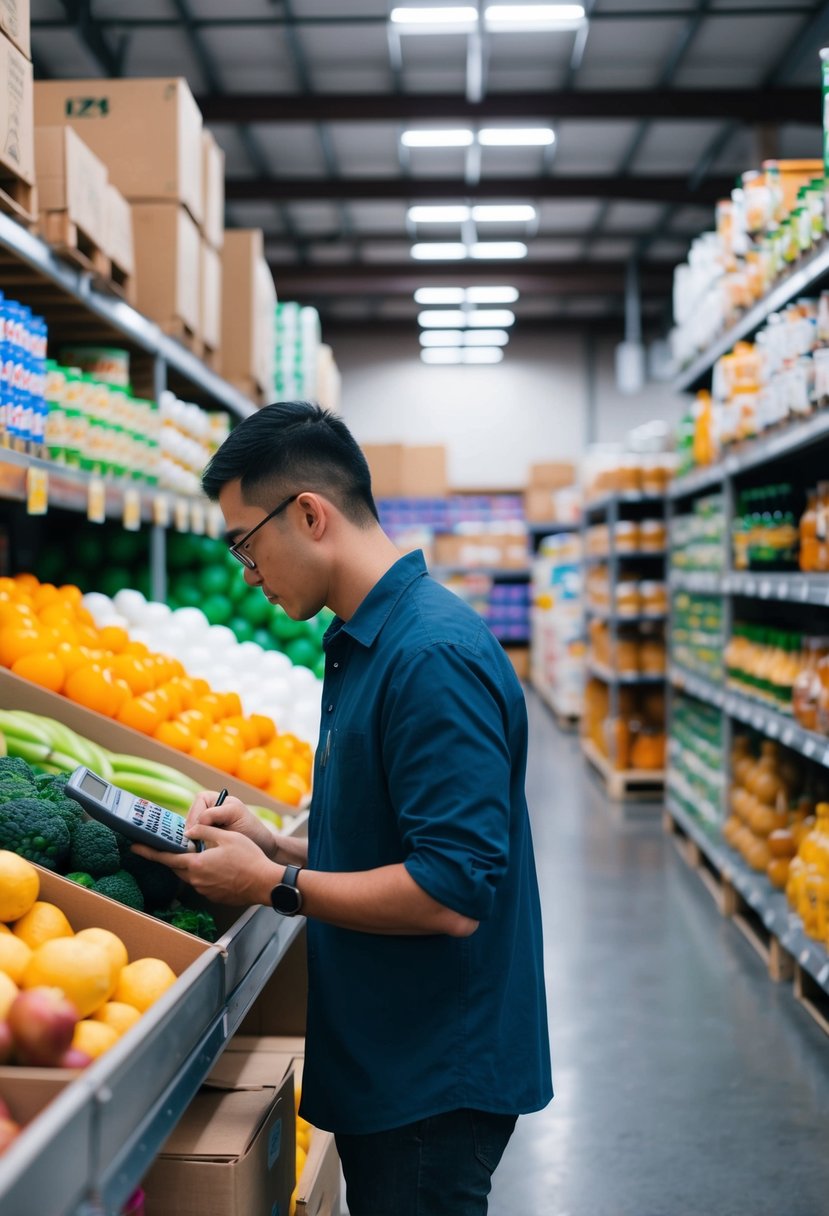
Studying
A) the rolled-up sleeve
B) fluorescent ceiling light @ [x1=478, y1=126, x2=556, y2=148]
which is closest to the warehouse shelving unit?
fluorescent ceiling light @ [x1=478, y1=126, x2=556, y2=148]

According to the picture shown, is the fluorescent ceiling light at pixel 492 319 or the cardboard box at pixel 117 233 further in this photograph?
the fluorescent ceiling light at pixel 492 319

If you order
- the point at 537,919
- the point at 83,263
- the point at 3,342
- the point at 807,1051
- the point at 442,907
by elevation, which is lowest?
the point at 807,1051

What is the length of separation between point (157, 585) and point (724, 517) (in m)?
2.66

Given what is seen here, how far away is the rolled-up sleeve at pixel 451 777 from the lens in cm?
131

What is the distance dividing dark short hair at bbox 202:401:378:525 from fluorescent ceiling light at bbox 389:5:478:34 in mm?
7698

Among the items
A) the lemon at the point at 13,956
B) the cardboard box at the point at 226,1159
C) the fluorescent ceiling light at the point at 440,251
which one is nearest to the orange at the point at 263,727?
the cardboard box at the point at 226,1159

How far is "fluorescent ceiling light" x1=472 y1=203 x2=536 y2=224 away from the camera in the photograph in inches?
498

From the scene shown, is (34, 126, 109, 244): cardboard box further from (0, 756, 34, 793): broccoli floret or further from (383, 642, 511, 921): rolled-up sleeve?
(383, 642, 511, 921): rolled-up sleeve

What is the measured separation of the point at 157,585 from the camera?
3908 mm

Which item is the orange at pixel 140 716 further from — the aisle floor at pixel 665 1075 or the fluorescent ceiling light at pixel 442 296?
the fluorescent ceiling light at pixel 442 296

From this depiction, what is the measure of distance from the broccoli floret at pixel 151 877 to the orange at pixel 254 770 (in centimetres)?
84

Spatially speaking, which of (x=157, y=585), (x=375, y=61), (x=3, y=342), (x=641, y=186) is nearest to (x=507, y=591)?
(x=641, y=186)

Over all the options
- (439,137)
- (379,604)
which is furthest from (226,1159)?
(439,137)

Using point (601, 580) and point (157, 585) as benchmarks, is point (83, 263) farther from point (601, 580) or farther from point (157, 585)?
point (601, 580)
